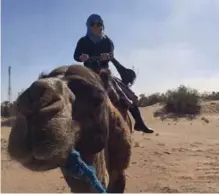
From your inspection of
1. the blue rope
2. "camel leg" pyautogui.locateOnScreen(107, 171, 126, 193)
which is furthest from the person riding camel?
the blue rope

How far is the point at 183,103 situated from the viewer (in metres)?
25.7

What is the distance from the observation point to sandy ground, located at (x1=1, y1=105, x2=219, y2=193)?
9.86 m

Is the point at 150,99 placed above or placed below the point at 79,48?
below

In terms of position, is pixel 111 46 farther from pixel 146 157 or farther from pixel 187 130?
pixel 187 130

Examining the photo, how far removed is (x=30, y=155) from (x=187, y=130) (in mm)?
18138

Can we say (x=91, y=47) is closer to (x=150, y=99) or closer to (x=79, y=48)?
(x=79, y=48)

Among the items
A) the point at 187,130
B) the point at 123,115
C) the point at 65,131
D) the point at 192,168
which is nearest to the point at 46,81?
the point at 65,131

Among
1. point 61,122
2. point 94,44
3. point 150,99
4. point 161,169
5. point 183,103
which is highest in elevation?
point 94,44

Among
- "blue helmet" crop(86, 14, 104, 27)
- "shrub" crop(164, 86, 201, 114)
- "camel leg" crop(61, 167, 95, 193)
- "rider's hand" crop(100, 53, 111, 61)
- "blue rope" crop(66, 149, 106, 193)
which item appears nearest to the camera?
"blue rope" crop(66, 149, 106, 193)

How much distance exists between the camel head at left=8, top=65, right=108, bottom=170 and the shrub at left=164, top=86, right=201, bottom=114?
22292 mm

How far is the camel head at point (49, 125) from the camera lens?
295 centimetres

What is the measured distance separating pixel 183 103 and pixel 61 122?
75.7 ft

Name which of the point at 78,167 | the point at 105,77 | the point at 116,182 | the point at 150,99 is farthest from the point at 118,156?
the point at 150,99

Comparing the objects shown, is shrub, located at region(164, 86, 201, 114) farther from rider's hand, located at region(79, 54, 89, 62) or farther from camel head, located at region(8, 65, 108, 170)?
camel head, located at region(8, 65, 108, 170)
